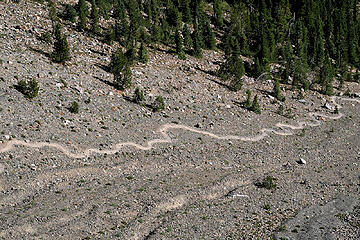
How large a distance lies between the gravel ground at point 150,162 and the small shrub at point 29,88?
2.43 ft

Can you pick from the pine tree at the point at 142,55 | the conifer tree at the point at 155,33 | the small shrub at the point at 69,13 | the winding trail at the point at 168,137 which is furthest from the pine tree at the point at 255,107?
the small shrub at the point at 69,13

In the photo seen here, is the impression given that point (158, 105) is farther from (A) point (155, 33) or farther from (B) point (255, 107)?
(A) point (155, 33)

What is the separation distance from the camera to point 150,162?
151 feet

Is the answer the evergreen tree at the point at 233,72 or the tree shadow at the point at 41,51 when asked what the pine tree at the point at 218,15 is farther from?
the tree shadow at the point at 41,51

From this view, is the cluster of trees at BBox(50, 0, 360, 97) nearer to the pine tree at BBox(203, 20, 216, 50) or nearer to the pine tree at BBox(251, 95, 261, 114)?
the pine tree at BBox(203, 20, 216, 50)

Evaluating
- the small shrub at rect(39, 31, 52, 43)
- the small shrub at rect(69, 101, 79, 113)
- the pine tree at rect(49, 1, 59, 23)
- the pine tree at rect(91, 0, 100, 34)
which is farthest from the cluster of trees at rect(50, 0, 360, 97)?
the small shrub at rect(69, 101, 79, 113)

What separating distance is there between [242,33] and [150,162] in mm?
57908

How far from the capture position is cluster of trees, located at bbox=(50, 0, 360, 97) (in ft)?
239

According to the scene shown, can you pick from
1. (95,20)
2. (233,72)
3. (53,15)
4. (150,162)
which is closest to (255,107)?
(233,72)

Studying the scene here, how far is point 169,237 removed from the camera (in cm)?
3462

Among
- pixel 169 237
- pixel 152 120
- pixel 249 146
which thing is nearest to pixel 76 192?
pixel 169 237

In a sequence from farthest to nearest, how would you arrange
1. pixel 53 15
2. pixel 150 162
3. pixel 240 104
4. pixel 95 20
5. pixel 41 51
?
pixel 95 20 → pixel 53 15 → pixel 240 104 → pixel 41 51 → pixel 150 162

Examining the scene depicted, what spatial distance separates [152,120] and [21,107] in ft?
53.0

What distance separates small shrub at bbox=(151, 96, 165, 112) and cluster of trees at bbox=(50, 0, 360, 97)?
496 centimetres
